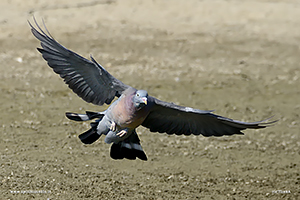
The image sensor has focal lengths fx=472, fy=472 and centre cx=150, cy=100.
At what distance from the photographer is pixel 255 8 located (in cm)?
1212

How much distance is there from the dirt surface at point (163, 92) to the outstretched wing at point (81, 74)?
1206 millimetres

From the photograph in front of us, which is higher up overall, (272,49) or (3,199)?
(3,199)

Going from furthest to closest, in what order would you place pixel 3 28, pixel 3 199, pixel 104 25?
pixel 104 25 → pixel 3 28 → pixel 3 199

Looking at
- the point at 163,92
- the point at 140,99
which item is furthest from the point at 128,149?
the point at 163,92

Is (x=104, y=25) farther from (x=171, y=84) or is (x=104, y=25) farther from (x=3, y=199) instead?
(x=3, y=199)

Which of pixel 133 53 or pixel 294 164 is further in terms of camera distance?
pixel 133 53

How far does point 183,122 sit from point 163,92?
130 inches

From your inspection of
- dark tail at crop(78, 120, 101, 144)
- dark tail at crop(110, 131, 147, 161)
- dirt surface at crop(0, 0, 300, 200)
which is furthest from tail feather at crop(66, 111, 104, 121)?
dirt surface at crop(0, 0, 300, 200)

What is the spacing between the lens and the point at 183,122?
504 centimetres

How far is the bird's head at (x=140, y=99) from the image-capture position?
4.39 metres

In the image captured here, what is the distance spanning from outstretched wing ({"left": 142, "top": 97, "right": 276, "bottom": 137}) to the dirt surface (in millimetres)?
863

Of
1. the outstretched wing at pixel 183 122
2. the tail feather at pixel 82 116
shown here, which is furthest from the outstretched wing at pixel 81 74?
the outstretched wing at pixel 183 122

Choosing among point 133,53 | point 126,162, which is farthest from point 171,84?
point 126,162

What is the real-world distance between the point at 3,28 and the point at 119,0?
3.13 metres
